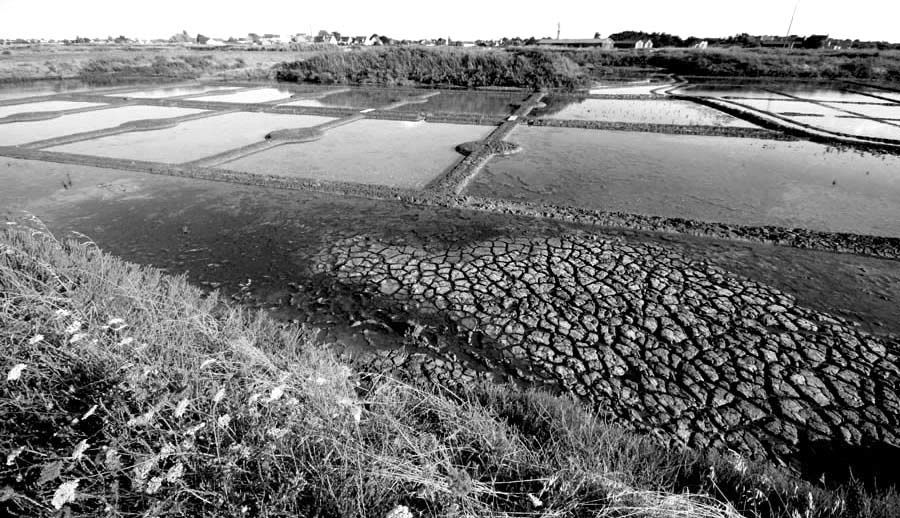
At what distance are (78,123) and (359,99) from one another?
917cm

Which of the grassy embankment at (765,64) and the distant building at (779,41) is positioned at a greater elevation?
the distant building at (779,41)

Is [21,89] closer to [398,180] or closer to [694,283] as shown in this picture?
[398,180]

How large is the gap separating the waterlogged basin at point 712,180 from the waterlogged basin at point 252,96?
474 inches

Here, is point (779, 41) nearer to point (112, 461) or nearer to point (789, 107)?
point (789, 107)

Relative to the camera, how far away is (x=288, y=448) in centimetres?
206

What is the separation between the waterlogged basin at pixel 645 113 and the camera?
42.7 feet

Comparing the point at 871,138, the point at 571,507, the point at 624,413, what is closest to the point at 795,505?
the point at 624,413

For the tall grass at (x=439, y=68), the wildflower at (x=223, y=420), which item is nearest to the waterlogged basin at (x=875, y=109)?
the tall grass at (x=439, y=68)

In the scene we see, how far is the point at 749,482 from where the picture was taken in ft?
7.36

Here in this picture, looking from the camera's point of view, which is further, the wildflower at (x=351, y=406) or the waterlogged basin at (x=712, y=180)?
the waterlogged basin at (x=712, y=180)

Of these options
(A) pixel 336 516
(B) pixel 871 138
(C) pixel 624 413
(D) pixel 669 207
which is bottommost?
(C) pixel 624 413

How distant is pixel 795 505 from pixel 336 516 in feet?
7.10

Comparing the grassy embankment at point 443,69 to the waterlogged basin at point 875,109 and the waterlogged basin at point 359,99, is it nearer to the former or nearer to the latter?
the waterlogged basin at point 359,99

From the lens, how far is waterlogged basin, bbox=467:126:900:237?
20.7 ft
